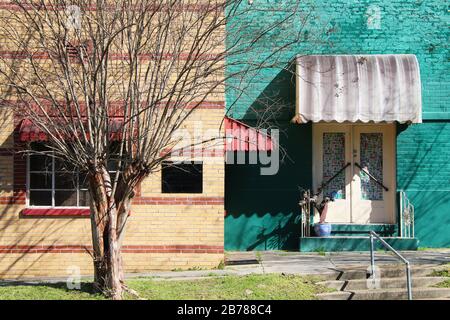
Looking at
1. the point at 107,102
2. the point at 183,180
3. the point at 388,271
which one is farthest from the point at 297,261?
the point at 107,102

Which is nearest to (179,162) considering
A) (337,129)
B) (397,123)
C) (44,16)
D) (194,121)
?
(194,121)

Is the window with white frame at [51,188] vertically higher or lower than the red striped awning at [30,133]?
lower

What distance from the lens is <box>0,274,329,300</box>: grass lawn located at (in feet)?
30.0

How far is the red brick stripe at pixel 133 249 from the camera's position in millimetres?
11828

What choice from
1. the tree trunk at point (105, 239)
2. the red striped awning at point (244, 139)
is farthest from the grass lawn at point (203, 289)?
the red striped awning at point (244, 139)

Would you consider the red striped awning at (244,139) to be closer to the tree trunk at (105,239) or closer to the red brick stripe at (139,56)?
the red brick stripe at (139,56)

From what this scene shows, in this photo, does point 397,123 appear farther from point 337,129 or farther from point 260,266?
point 260,266

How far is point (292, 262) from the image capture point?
1215 cm

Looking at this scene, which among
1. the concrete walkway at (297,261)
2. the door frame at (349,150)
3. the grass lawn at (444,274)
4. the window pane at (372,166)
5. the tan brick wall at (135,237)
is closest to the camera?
the grass lawn at (444,274)

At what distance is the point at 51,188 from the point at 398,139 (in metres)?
7.50

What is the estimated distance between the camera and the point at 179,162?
1131 centimetres

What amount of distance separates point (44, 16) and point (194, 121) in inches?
141

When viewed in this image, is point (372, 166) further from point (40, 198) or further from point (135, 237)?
point (40, 198)

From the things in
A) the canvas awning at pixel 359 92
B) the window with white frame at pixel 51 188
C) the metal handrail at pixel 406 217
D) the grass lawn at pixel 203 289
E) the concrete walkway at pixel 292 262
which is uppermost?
the canvas awning at pixel 359 92
